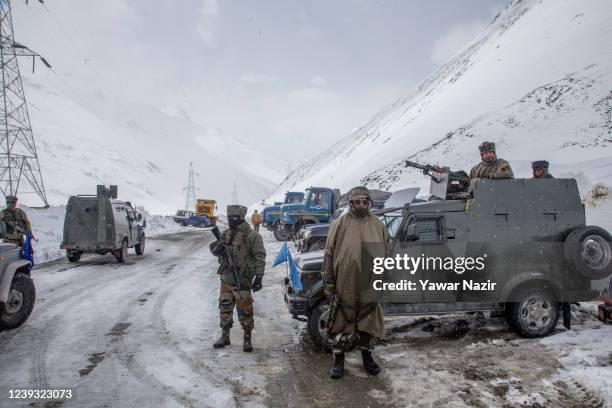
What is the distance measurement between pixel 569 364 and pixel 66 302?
8286mm

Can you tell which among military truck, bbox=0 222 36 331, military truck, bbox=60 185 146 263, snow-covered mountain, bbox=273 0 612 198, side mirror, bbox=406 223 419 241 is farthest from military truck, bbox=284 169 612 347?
snow-covered mountain, bbox=273 0 612 198

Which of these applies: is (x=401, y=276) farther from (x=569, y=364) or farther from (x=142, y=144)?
(x=142, y=144)

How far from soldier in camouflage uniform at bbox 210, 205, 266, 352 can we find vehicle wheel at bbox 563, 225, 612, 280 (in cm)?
411

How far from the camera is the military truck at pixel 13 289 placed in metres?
5.88

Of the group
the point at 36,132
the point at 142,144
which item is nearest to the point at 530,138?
the point at 36,132

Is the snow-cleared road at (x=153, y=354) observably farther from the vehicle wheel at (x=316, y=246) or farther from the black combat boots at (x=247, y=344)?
the vehicle wheel at (x=316, y=246)

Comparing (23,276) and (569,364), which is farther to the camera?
(23,276)

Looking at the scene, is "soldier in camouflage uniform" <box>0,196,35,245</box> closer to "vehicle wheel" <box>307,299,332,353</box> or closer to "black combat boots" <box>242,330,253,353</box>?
"black combat boots" <box>242,330,253,353</box>

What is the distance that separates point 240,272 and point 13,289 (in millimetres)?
3634

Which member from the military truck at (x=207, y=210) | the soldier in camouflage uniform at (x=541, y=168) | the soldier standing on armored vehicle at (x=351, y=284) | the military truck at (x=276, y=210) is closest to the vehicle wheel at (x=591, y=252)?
the soldier in camouflage uniform at (x=541, y=168)

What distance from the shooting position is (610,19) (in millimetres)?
36281

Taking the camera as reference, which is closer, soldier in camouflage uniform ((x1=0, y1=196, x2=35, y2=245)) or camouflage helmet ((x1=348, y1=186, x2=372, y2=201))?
camouflage helmet ((x1=348, y1=186, x2=372, y2=201))

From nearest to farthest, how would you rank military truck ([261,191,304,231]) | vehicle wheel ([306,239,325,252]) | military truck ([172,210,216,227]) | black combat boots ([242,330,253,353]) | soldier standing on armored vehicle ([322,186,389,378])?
soldier standing on armored vehicle ([322,186,389,378]), black combat boots ([242,330,253,353]), vehicle wheel ([306,239,325,252]), military truck ([261,191,304,231]), military truck ([172,210,216,227])

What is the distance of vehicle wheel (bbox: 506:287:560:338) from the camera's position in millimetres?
5508
